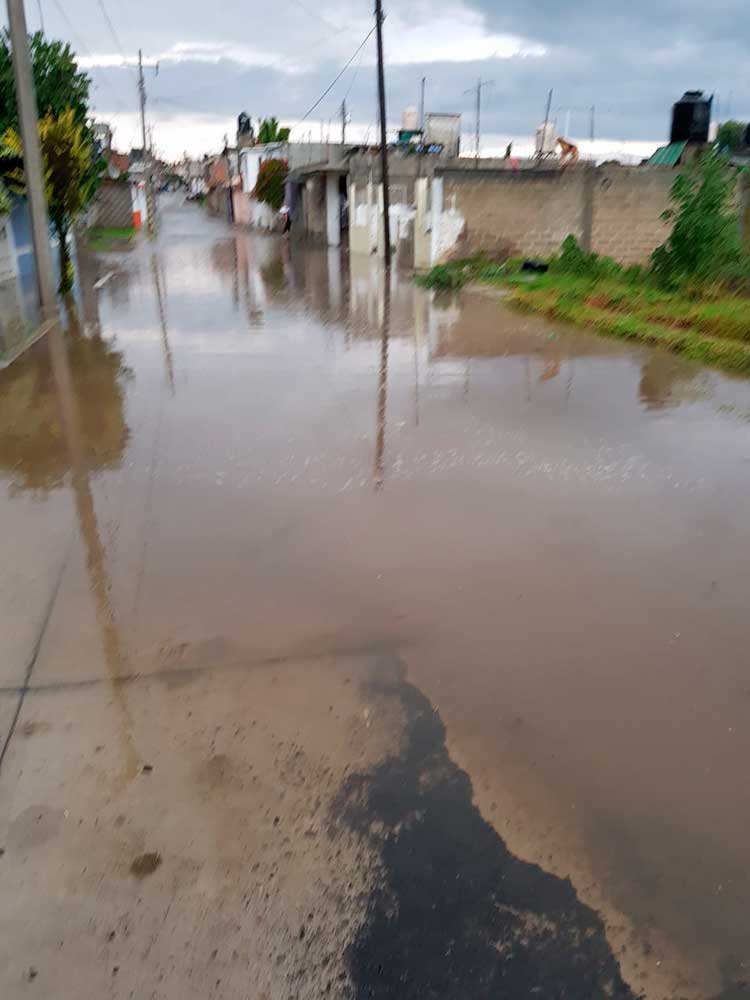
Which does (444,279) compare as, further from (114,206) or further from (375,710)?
(114,206)

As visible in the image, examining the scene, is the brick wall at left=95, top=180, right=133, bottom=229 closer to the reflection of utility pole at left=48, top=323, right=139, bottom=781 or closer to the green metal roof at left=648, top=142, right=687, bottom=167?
the green metal roof at left=648, top=142, right=687, bottom=167

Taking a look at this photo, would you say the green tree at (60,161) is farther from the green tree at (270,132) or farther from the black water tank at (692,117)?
the green tree at (270,132)

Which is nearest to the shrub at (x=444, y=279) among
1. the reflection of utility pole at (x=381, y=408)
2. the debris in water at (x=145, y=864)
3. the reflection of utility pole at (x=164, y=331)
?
the reflection of utility pole at (x=381, y=408)

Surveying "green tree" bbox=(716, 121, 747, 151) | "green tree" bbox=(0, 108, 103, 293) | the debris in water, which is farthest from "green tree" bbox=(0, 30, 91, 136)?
"green tree" bbox=(716, 121, 747, 151)

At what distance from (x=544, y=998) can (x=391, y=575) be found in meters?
2.73

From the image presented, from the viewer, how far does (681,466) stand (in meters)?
6.79

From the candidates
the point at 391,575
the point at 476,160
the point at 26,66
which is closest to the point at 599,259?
the point at 476,160

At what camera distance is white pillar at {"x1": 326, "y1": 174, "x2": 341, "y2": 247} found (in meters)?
36.9

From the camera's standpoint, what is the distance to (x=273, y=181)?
49.0 metres

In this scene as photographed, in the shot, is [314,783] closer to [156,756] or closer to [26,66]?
[156,756]

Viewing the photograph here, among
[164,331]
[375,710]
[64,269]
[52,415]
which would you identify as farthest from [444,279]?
[375,710]

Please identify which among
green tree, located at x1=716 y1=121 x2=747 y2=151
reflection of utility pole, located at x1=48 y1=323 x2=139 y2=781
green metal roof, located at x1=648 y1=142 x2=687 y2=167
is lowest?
reflection of utility pole, located at x1=48 y1=323 x2=139 y2=781

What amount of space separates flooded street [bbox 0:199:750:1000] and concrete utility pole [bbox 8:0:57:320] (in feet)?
25.9

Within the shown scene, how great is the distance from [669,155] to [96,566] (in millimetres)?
25546
